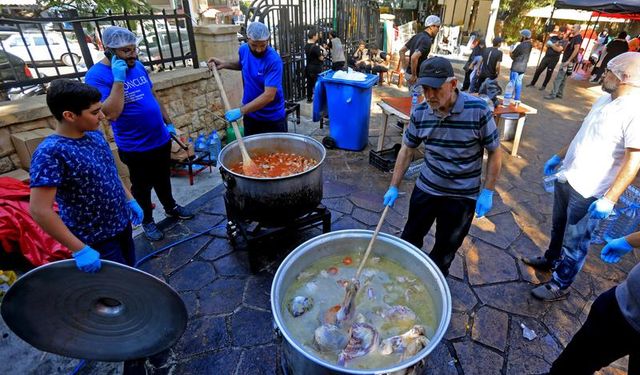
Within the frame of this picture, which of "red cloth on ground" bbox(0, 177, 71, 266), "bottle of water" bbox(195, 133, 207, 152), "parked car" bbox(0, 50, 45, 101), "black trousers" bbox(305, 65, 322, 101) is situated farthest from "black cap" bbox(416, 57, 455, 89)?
"black trousers" bbox(305, 65, 322, 101)

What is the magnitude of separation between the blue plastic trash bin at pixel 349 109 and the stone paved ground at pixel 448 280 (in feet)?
4.10

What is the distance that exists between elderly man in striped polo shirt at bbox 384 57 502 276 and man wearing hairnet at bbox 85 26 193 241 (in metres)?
2.82

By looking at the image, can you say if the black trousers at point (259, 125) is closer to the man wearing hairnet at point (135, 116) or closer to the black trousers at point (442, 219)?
the man wearing hairnet at point (135, 116)

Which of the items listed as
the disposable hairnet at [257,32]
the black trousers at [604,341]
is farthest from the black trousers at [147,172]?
the black trousers at [604,341]

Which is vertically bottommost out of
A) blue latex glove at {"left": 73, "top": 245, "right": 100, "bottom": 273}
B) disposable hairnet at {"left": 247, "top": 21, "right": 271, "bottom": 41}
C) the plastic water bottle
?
the plastic water bottle

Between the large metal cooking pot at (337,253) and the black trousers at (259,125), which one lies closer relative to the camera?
the large metal cooking pot at (337,253)

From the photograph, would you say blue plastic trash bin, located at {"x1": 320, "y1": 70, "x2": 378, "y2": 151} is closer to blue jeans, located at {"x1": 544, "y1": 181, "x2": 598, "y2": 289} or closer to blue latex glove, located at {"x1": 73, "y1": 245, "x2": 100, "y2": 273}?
blue jeans, located at {"x1": 544, "y1": 181, "x2": 598, "y2": 289}

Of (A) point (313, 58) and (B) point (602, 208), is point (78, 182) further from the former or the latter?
(A) point (313, 58)

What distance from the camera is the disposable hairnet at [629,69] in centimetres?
Answer: 264

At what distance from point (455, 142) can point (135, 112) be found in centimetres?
331

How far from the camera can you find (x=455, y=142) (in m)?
2.70

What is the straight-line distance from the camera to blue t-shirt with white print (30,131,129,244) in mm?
2029

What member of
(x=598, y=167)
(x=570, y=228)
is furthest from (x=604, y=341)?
(x=598, y=167)

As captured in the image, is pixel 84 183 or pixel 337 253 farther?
pixel 337 253
